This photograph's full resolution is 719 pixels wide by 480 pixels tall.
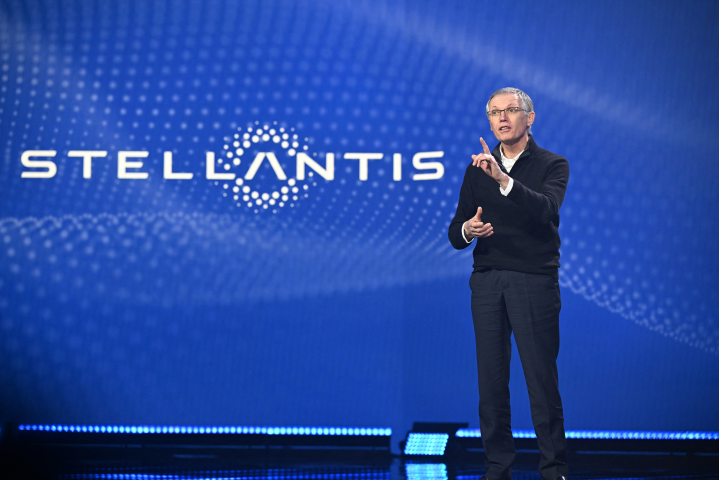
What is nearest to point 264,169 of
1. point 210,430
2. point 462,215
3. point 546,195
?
point 462,215

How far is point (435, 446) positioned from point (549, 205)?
5.09ft

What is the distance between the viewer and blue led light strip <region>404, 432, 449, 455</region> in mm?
3047

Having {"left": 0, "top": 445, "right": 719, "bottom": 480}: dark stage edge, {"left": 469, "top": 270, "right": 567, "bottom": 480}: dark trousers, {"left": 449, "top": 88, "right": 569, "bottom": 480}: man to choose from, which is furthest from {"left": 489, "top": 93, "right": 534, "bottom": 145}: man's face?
{"left": 0, "top": 445, "right": 719, "bottom": 480}: dark stage edge

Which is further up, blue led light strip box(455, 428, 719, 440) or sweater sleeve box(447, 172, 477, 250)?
sweater sleeve box(447, 172, 477, 250)

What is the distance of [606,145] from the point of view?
124 inches

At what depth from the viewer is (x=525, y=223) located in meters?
2.20

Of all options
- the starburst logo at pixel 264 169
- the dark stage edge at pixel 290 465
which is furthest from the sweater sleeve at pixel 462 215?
the dark stage edge at pixel 290 465

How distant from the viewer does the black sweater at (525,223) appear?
2.16 metres

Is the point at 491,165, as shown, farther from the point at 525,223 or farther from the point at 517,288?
the point at 517,288

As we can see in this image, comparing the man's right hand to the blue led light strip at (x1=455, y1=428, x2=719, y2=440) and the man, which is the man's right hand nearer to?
the man

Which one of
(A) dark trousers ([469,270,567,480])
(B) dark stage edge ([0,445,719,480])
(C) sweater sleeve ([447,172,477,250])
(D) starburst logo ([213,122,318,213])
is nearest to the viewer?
(A) dark trousers ([469,270,567,480])

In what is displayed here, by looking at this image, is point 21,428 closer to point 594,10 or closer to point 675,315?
point 675,315

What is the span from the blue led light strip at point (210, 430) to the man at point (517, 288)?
1011 millimetres

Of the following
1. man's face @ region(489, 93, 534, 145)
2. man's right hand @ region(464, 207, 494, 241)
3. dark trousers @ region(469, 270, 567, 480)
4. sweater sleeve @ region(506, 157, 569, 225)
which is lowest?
dark trousers @ region(469, 270, 567, 480)
